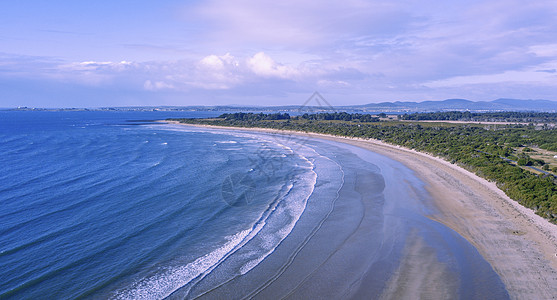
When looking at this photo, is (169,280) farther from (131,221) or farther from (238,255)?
(131,221)

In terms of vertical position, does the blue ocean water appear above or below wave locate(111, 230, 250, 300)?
above

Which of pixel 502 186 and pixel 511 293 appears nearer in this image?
pixel 511 293

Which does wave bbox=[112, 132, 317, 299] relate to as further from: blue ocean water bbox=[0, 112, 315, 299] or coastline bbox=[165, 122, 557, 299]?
coastline bbox=[165, 122, 557, 299]

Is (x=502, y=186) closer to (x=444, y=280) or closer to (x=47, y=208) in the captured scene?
(x=444, y=280)

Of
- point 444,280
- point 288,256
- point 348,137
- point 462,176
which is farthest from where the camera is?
point 348,137

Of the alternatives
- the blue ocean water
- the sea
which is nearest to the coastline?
the sea

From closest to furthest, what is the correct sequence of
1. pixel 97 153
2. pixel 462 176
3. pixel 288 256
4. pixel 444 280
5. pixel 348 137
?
1. pixel 444 280
2. pixel 288 256
3. pixel 462 176
4. pixel 97 153
5. pixel 348 137

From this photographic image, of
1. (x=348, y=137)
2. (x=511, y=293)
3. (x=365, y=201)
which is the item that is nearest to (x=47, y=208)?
(x=365, y=201)
